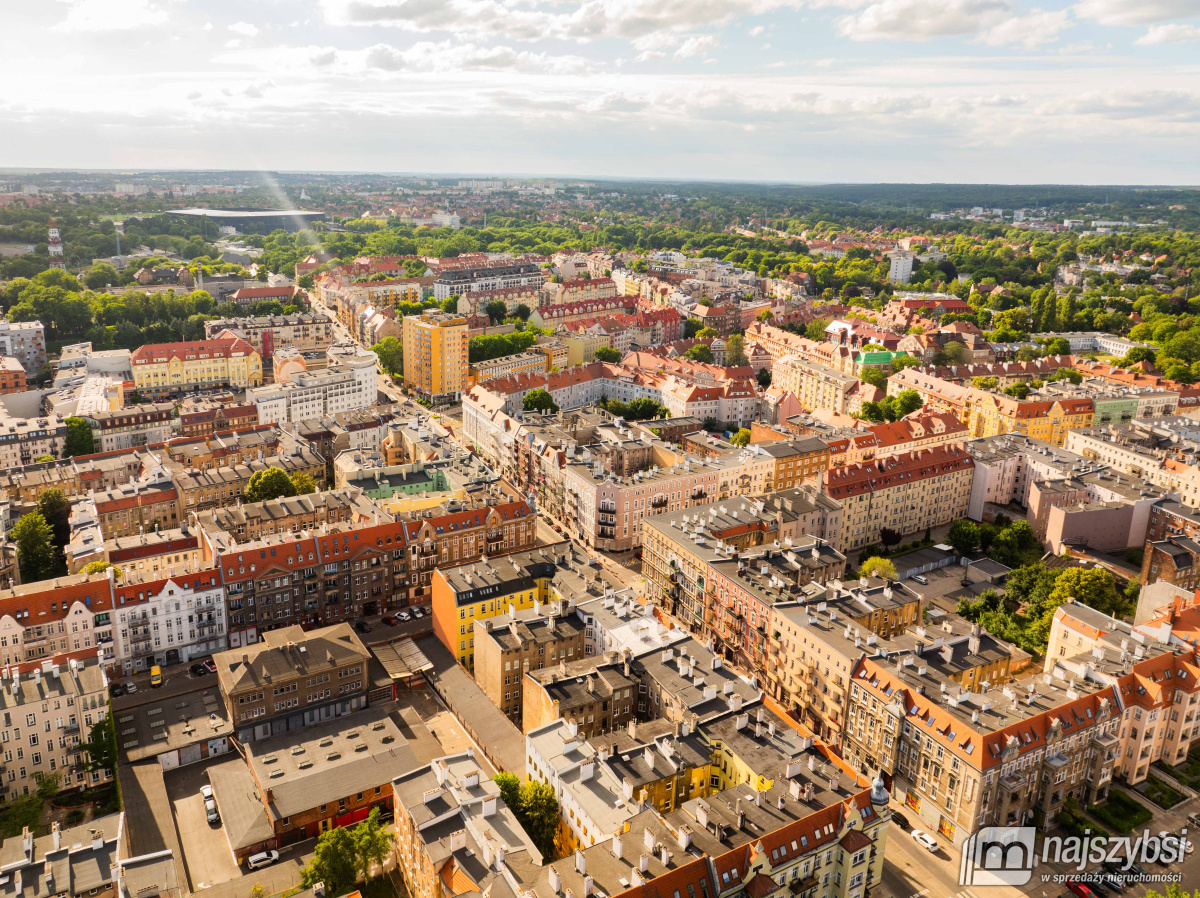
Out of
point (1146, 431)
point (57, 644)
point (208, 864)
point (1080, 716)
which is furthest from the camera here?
point (1146, 431)

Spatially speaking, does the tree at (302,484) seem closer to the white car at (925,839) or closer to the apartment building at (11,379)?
the apartment building at (11,379)

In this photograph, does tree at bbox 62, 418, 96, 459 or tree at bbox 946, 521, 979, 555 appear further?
tree at bbox 62, 418, 96, 459

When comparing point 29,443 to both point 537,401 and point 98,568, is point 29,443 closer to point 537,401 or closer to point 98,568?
point 98,568

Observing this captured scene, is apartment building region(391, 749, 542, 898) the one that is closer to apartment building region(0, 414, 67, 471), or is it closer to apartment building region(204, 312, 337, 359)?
apartment building region(0, 414, 67, 471)

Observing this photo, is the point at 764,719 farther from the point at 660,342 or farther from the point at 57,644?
the point at 660,342

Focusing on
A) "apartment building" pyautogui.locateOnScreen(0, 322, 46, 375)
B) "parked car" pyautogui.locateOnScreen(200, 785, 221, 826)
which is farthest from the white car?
"apartment building" pyautogui.locateOnScreen(0, 322, 46, 375)

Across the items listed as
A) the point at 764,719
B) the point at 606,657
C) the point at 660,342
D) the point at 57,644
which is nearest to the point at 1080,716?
the point at 764,719
